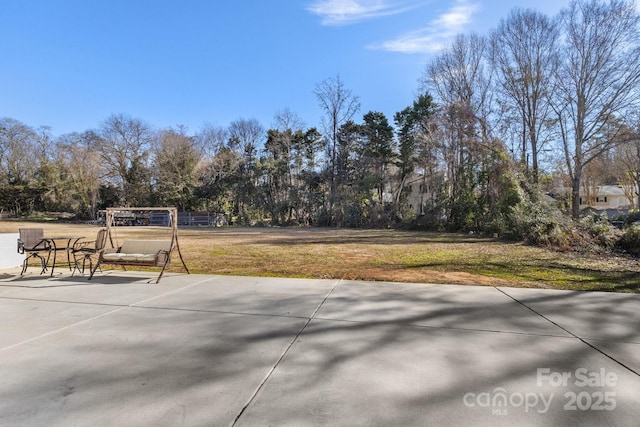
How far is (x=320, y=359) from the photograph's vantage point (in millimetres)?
2883

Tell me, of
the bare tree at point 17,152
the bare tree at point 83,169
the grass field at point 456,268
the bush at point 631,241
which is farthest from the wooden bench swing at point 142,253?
the bare tree at point 17,152

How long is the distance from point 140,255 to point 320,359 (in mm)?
4585

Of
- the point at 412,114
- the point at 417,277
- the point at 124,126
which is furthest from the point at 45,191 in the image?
the point at 417,277

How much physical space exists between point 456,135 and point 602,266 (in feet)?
52.1

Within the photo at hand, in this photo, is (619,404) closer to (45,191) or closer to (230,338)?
(230,338)

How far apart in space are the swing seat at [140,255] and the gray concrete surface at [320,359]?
108 centimetres

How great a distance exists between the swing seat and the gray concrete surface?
42.6 inches

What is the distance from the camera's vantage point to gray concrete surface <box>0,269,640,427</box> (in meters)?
2.15

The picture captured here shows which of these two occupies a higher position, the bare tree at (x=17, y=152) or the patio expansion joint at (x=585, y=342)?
the bare tree at (x=17, y=152)

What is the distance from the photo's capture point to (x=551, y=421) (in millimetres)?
2057

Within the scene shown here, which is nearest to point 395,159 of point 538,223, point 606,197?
point 538,223

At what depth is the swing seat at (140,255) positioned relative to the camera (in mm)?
6029

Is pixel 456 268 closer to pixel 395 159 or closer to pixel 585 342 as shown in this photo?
pixel 585 342

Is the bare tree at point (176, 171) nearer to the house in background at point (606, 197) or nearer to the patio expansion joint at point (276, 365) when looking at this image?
the patio expansion joint at point (276, 365)
